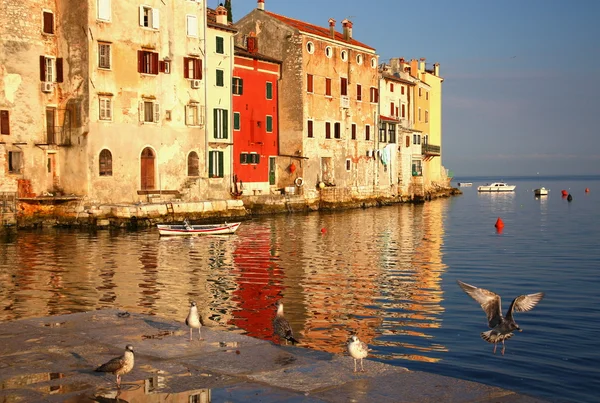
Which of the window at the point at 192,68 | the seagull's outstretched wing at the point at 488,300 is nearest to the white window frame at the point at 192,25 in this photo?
A: the window at the point at 192,68

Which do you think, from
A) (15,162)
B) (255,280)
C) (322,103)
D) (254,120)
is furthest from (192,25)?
(255,280)

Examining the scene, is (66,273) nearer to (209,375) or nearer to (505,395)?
(209,375)

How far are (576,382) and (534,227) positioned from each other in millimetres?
39632

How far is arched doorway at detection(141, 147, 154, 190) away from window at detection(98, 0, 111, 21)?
785 cm

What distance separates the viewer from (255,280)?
22.9 metres

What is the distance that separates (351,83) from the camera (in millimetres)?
66188

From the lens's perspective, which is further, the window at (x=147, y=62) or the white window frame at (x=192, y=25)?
the white window frame at (x=192, y=25)

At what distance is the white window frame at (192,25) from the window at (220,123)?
521cm

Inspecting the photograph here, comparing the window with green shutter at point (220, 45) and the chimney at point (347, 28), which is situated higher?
the chimney at point (347, 28)

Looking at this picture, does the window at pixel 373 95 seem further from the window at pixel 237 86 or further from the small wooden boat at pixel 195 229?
the small wooden boat at pixel 195 229

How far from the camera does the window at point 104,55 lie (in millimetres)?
42312

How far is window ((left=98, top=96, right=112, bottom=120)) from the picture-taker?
4238cm

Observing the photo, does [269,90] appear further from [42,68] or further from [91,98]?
[42,68]

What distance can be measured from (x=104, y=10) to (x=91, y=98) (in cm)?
509
